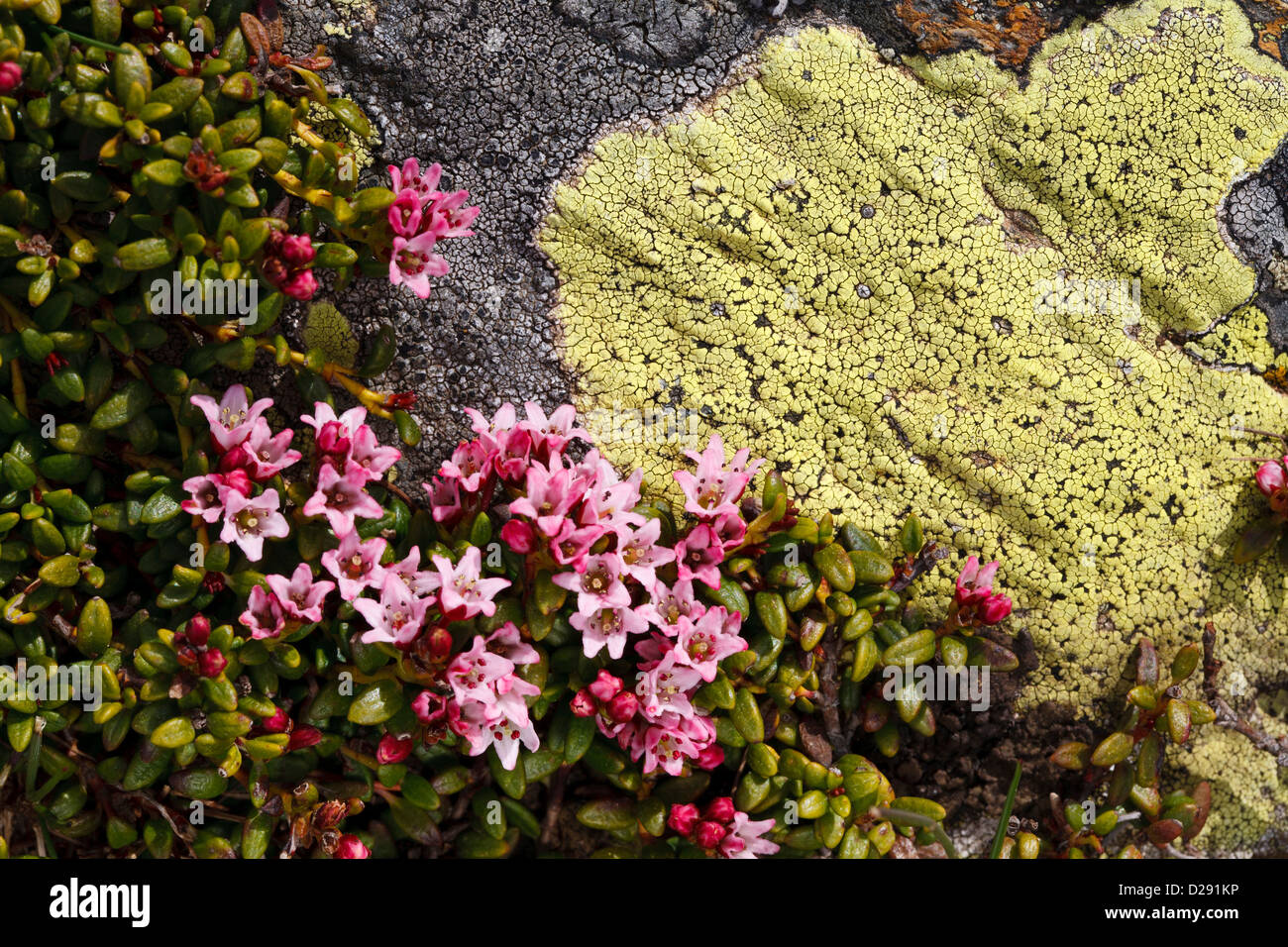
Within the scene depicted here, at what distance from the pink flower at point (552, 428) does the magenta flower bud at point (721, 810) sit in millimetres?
1269

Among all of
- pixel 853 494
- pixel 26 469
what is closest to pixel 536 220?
pixel 853 494

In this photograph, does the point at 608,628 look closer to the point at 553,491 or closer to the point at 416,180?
the point at 553,491

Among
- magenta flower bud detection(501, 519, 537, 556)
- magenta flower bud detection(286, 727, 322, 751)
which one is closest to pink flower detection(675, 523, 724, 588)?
magenta flower bud detection(501, 519, 537, 556)

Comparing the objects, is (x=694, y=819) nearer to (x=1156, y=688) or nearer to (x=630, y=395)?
(x=630, y=395)

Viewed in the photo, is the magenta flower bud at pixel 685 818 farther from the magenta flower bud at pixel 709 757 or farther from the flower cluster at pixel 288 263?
the flower cluster at pixel 288 263

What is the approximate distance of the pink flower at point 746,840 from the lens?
3227 mm

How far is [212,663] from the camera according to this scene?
292cm

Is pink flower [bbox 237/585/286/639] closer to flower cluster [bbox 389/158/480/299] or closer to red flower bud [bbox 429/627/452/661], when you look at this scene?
red flower bud [bbox 429/627/452/661]

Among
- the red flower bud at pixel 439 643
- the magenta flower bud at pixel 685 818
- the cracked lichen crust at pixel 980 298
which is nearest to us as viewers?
the red flower bud at pixel 439 643

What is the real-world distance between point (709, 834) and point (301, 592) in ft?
4.93

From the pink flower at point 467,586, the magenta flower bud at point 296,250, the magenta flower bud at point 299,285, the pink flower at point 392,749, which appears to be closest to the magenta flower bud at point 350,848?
the pink flower at point 392,749

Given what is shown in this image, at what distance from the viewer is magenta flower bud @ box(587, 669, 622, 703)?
3049 millimetres

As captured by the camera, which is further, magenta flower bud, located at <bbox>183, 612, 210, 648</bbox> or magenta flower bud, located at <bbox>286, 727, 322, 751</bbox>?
magenta flower bud, located at <bbox>286, 727, 322, 751</bbox>

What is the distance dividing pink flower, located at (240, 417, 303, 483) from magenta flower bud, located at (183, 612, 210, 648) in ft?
1.49
